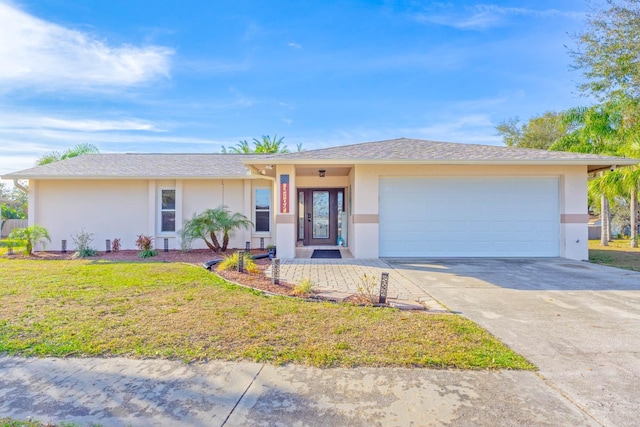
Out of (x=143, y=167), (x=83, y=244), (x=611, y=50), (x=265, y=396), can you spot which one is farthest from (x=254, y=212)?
(x=611, y=50)

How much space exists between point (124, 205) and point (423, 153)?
34.0 feet

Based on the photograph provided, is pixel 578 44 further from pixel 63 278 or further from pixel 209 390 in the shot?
pixel 63 278

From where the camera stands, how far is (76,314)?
4.40 meters

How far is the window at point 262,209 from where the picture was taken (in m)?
12.3

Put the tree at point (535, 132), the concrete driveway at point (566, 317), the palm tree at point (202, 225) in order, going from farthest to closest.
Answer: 1. the tree at point (535, 132)
2. the palm tree at point (202, 225)
3. the concrete driveway at point (566, 317)

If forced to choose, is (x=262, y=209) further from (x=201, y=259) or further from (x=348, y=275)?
(x=348, y=275)

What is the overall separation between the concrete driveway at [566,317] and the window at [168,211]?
325 inches

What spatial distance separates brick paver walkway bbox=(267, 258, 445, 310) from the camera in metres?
5.57

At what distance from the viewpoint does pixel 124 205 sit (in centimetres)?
1191

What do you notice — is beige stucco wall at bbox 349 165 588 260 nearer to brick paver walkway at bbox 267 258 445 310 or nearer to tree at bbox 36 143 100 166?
brick paver walkway at bbox 267 258 445 310

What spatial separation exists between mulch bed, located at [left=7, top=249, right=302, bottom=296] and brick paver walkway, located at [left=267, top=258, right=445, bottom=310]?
0.50m

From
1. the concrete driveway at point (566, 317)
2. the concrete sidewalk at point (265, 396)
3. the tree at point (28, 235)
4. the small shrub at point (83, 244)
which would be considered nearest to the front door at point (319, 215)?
the concrete driveway at point (566, 317)

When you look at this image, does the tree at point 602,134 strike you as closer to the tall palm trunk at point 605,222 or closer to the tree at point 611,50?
the tall palm trunk at point 605,222

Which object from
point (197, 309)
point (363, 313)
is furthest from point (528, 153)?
point (197, 309)
